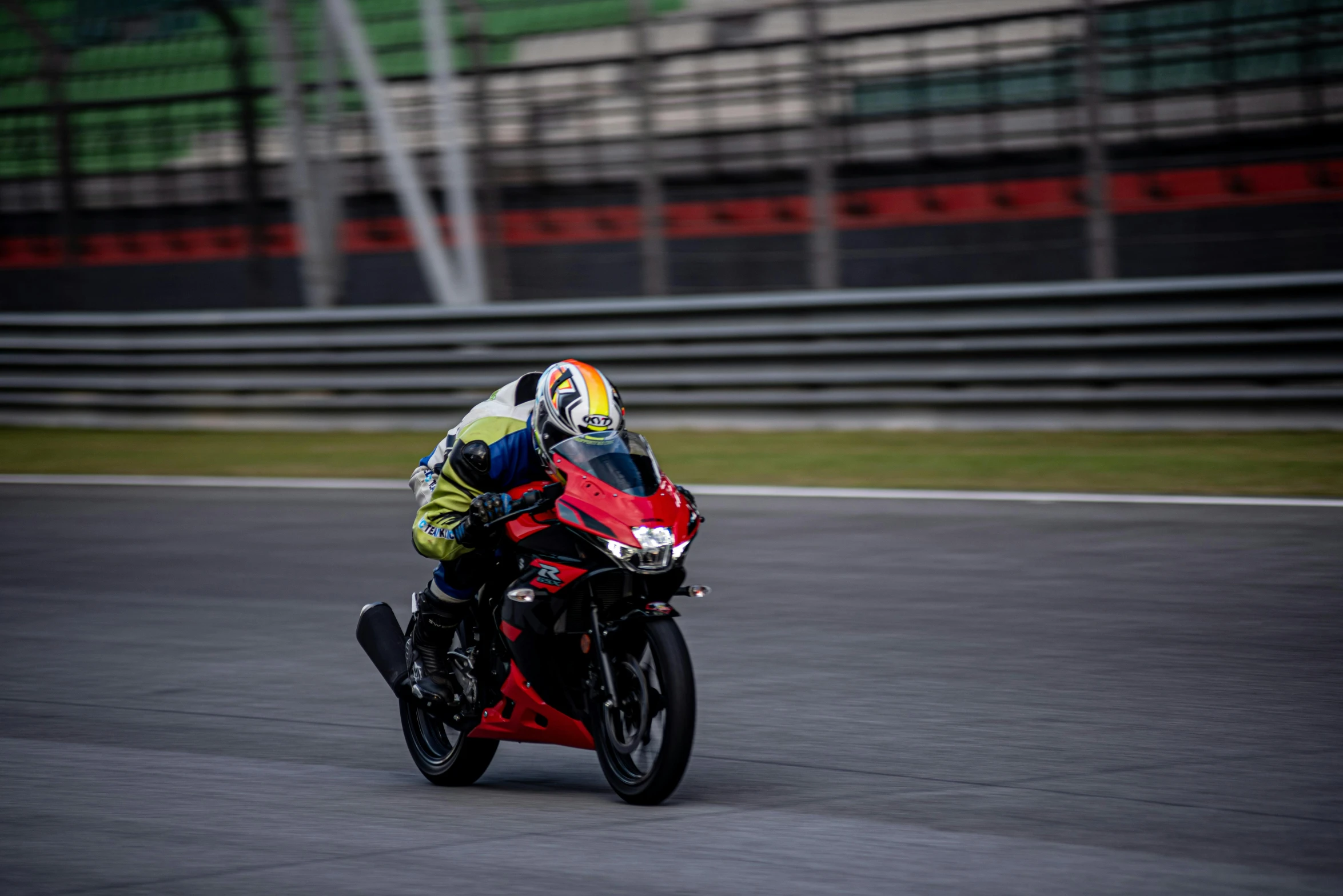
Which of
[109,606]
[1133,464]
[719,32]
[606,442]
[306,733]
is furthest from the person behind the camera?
[719,32]

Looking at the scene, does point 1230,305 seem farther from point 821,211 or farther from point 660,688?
point 660,688

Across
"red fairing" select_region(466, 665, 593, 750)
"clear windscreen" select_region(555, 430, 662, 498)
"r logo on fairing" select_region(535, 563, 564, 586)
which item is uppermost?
"clear windscreen" select_region(555, 430, 662, 498)

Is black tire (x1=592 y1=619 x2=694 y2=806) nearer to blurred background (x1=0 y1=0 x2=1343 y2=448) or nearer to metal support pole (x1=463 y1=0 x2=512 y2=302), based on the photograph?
blurred background (x1=0 y1=0 x2=1343 y2=448)

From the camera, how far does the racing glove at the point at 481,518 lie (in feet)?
17.7

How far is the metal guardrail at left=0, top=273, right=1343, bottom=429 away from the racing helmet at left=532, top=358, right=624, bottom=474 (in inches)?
326

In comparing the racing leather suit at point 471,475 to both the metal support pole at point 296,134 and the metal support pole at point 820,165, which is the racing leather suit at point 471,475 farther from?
the metal support pole at point 296,134

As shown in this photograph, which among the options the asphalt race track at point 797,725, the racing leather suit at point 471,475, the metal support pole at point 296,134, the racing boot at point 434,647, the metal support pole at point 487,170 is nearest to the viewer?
the asphalt race track at point 797,725

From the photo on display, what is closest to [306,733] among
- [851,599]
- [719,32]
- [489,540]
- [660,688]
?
[489,540]

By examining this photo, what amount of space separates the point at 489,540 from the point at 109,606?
4533 mm

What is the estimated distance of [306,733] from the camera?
6.66m

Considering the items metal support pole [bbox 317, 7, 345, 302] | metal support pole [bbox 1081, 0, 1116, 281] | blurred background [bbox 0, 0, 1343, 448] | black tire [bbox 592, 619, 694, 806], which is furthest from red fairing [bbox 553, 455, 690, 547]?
metal support pole [bbox 317, 7, 345, 302]

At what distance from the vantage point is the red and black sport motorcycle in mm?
5145

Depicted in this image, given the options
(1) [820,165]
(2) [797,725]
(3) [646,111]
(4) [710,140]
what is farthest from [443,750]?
(4) [710,140]

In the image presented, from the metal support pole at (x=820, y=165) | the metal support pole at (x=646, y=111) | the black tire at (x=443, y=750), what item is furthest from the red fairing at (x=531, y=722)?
the metal support pole at (x=646, y=111)
